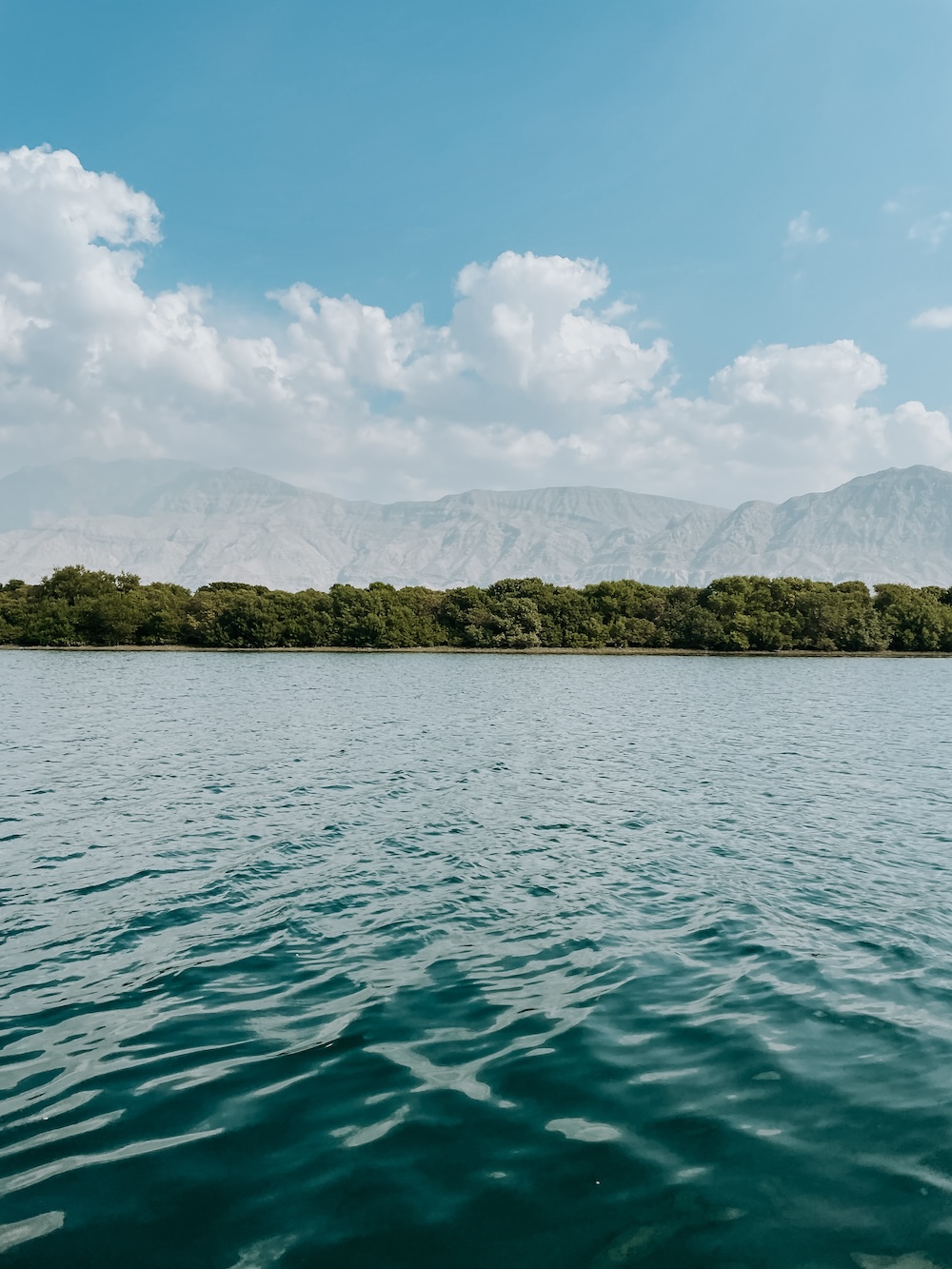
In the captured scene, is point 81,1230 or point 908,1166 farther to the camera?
point 908,1166

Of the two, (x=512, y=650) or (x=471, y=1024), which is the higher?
(x=512, y=650)

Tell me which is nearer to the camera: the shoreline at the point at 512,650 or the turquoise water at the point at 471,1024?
the turquoise water at the point at 471,1024

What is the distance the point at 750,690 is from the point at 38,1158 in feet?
279

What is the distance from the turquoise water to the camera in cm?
807

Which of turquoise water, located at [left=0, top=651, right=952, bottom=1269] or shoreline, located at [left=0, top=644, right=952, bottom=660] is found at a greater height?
shoreline, located at [left=0, top=644, right=952, bottom=660]

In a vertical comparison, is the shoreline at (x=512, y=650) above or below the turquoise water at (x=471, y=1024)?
above

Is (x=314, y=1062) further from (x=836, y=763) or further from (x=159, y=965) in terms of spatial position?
(x=836, y=763)

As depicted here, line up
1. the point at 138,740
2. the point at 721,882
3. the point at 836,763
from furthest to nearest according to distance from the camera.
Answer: the point at 138,740 < the point at 836,763 < the point at 721,882

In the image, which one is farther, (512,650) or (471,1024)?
(512,650)

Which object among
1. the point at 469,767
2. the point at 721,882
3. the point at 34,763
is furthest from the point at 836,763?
the point at 34,763

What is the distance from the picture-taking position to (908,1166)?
9.00m

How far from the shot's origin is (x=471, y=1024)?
12.3 meters

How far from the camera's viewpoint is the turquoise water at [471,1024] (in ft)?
26.5

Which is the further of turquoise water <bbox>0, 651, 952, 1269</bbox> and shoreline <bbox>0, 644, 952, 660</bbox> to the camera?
shoreline <bbox>0, 644, 952, 660</bbox>
